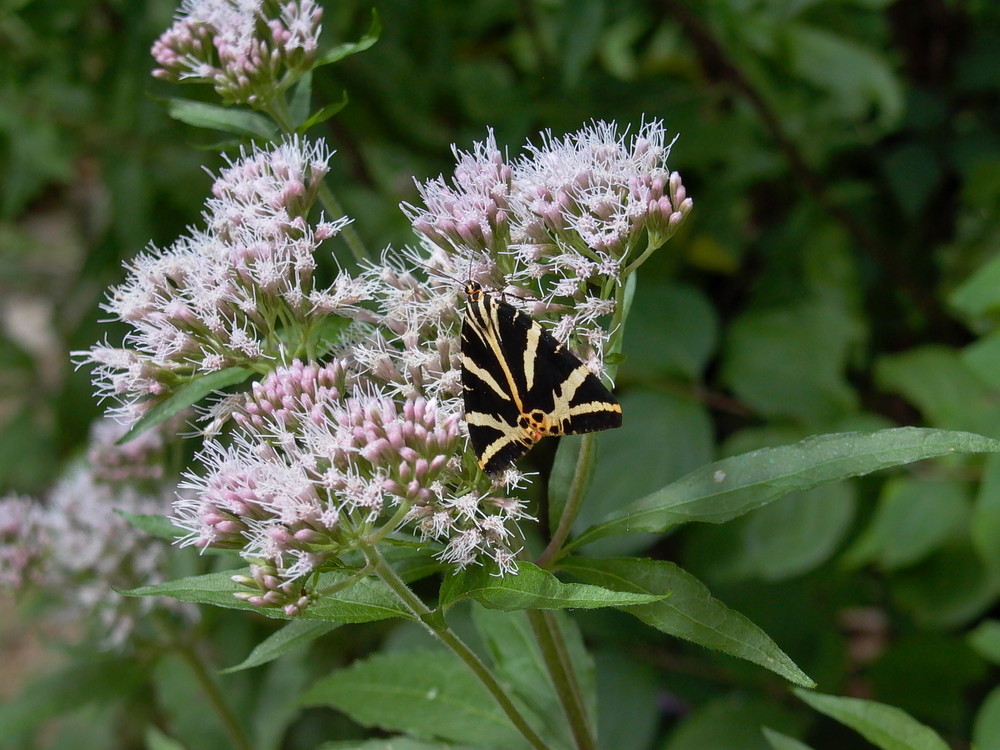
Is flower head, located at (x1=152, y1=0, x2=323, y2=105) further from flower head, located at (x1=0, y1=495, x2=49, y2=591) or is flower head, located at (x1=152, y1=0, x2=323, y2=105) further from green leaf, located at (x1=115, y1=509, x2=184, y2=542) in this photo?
flower head, located at (x1=0, y1=495, x2=49, y2=591)

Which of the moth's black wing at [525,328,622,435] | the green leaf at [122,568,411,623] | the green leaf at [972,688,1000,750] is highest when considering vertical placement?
the moth's black wing at [525,328,622,435]

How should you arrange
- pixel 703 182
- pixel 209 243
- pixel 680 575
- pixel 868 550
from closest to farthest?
pixel 680 575, pixel 209 243, pixel 868 550, pixel 703 182

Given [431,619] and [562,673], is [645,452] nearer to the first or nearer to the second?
[562,673]

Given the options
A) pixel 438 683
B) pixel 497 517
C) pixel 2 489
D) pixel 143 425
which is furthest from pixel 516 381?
pixel 2 489

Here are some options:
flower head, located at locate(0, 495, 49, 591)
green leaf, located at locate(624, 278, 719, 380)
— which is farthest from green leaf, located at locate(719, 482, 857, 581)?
flower head, located at locate(0, 495, 49, 591)

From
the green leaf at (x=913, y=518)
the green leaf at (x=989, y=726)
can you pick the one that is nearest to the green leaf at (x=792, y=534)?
the green leaf at (x=913, y=518)

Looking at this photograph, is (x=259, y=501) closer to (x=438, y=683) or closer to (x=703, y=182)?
(x=438, y=683)
